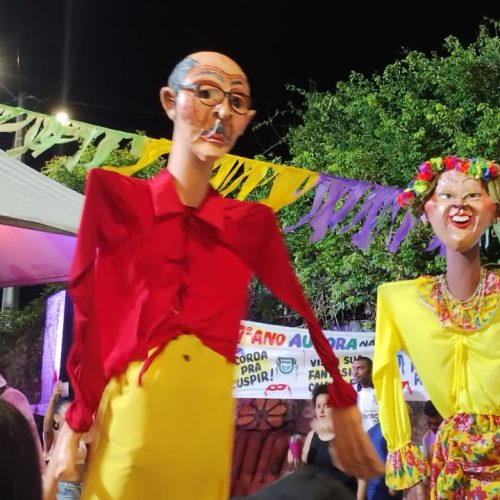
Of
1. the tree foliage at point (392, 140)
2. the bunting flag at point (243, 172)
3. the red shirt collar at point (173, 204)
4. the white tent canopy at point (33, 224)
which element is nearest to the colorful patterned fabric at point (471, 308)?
the bunting flag at point (243, 172)

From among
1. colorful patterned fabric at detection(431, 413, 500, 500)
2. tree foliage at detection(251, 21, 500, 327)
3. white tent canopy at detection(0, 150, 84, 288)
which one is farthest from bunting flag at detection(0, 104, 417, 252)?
tree foliage at detection(251, 21, 500, 327)

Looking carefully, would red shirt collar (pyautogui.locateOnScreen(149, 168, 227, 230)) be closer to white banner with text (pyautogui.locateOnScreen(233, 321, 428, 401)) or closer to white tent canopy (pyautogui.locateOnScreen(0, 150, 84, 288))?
white tent canopy (pyautogui.locateOnScreen(0, 150, 84, 288))

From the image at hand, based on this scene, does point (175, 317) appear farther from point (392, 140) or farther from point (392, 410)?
point (392, 140)

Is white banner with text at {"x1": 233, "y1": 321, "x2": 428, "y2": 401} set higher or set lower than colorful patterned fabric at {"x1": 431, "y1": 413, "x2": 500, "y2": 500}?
higher

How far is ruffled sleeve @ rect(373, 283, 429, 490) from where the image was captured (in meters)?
2.56

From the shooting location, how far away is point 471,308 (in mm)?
2648

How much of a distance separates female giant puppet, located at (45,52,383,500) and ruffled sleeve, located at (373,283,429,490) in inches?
30.2

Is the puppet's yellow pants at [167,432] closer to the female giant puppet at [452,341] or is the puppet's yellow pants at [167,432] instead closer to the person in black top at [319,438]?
the female giant puppet at [452,341]

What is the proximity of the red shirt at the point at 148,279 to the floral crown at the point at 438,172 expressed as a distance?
116cm

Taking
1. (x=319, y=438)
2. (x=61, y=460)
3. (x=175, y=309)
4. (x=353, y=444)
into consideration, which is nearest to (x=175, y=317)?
(x=175, y=309)

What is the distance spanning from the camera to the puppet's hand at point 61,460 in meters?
1.53

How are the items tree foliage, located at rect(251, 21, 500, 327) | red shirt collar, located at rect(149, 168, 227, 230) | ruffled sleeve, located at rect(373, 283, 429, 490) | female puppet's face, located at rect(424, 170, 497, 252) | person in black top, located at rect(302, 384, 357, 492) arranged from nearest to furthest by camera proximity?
red shirt collar, located at rect(149, 168, 227, 230) < ruffled sleeve, located at rect(373, 283, 429, 490) < female puppet's face, located at rect(424, 170, 497, 252) < person in black top, located at rect(302, 384, 357, 492) < tree foliage, located at rect(251, 21, 500, 327)

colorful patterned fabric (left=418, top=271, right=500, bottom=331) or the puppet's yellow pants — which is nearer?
the puppet's yellow pants

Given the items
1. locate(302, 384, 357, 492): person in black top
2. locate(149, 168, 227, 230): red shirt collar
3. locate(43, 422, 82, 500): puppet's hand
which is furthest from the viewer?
locate(302, 384, 357, 492): person in black top
